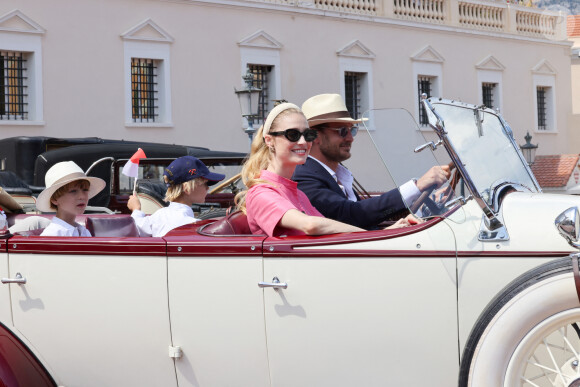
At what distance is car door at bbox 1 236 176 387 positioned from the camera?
355 centimetres

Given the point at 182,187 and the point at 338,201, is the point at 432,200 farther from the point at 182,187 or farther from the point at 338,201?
the point at 182,187

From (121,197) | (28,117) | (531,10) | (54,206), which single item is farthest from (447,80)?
(54,206)

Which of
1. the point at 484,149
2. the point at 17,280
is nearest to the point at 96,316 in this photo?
the point at 17,280

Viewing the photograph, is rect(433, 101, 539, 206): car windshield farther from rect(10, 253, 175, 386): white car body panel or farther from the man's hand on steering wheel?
rect(10, 253, 175, 386): white car body panel

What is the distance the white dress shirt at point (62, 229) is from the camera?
477cm

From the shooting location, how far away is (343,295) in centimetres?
320

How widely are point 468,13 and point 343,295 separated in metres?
27.4

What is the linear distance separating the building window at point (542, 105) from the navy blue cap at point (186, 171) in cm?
2750

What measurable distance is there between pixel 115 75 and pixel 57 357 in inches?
675

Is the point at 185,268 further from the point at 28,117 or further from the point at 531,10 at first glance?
the point at 531,10

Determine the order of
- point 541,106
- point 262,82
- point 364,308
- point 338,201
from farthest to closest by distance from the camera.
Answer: point 541,106
point 262,82
point 338,201
point 364,308

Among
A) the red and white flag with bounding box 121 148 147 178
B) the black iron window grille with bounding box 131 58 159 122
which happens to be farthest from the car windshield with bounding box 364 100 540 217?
the black iron window grille with bounding box 131 58 159 122

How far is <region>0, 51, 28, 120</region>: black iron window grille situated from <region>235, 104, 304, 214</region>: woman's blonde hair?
15.9m

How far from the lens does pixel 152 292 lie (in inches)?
139
